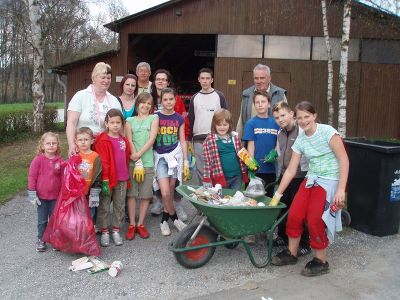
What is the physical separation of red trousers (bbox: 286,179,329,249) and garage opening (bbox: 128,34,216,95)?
14.0m

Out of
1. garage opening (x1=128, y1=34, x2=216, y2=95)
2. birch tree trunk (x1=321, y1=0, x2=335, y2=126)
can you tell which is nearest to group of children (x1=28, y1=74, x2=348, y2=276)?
birch tree trunk (x1=321, y1=0, x2=335, y2=126)

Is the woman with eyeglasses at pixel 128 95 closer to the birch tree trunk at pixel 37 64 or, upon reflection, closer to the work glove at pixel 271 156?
the work glove at pixel 271 156

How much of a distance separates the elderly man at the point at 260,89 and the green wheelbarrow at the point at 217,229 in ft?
4.70

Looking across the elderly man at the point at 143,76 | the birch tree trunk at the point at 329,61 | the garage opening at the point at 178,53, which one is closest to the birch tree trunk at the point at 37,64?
the garage opening at the point at 178,53

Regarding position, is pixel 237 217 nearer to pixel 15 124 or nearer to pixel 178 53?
pixel 15 124

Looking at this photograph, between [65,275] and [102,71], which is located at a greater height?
[102,71]

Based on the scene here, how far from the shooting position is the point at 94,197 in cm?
440

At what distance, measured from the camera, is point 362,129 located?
16.0 metres

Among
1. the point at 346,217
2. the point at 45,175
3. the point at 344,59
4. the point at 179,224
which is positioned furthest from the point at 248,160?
the point at 344,59

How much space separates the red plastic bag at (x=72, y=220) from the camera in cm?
408

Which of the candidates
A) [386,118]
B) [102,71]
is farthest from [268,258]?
[386,118]

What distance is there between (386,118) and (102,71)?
1399 cm

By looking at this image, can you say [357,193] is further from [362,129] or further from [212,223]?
[362,129]

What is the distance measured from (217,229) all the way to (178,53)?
850 inches
